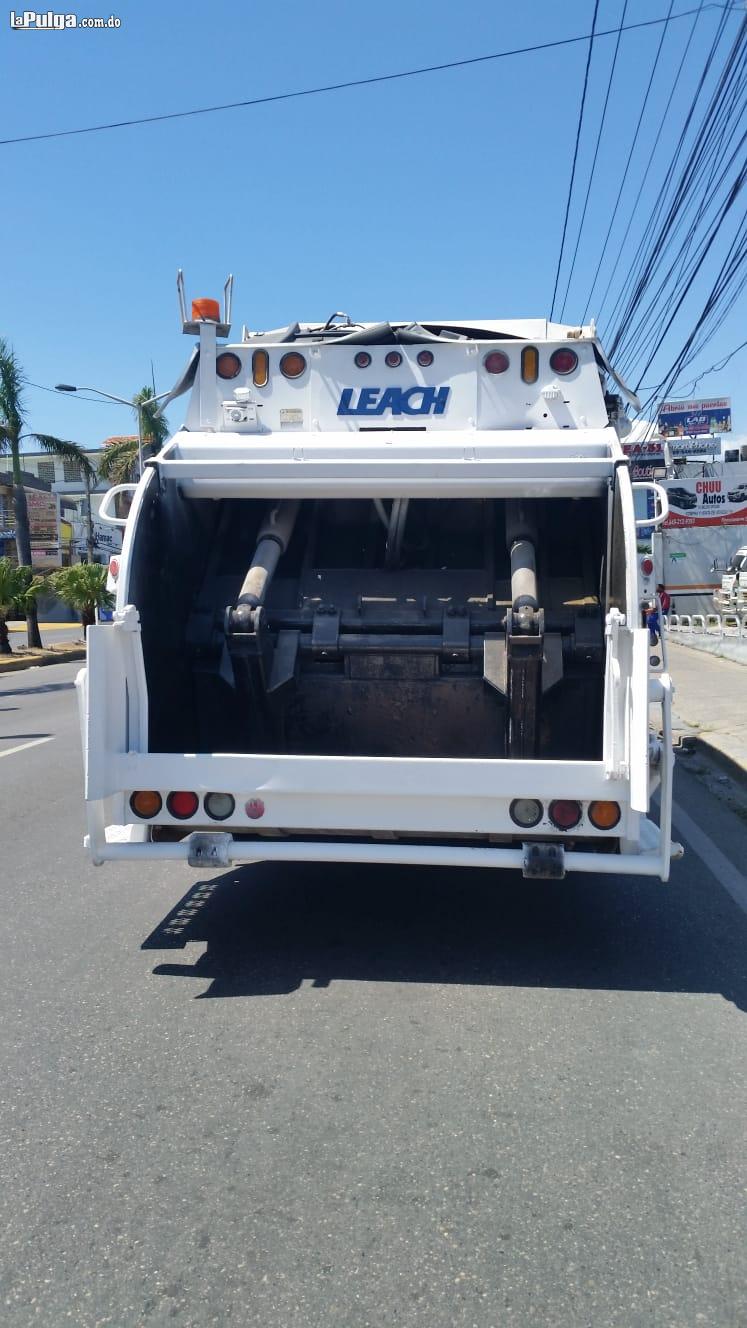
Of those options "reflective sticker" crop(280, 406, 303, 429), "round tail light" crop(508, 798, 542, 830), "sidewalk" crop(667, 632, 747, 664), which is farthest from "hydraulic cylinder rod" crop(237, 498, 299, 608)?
"sidewalk" crop(667, 632, 747, 664)

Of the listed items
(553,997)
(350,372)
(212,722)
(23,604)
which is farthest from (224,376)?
(23,604)

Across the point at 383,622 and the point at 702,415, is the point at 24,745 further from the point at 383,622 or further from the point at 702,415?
the point at 702,415

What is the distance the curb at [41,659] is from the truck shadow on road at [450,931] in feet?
60.5

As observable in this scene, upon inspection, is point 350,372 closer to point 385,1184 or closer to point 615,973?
point 615,973

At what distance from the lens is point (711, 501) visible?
127 ft

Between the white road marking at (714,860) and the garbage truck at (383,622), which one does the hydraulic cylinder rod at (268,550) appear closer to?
the garbage truck at (383,622)

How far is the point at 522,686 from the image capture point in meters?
4.70

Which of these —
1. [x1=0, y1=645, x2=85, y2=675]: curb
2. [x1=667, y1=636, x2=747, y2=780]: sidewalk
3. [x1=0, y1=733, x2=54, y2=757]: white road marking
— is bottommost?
[x1=0, y1=733, x2=54, y2=757]: white road marking

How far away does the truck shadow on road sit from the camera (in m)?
4.60

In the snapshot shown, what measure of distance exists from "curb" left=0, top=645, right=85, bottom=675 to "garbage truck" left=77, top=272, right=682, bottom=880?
18.3 m

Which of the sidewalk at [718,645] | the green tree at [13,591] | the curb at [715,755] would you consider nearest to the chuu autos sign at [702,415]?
the sidewalk at [718,645]

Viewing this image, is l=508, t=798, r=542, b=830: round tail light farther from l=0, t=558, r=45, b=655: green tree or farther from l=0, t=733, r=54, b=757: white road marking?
l=0, t=558, r=45, b=655: green tree

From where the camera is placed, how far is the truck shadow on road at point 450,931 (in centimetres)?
460

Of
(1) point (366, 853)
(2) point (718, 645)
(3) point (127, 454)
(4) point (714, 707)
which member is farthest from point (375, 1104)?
(3) point (127, 454)
